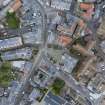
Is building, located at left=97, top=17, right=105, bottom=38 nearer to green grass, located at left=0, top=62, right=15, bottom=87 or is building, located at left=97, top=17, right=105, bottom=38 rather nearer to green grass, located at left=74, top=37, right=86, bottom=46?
green grass, located at left=74, top=37, right=86, bottom=46

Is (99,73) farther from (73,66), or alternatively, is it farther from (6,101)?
(6,101)

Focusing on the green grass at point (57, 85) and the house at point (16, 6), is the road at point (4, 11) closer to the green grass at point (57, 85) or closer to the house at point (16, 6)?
the house at point (16, 6)

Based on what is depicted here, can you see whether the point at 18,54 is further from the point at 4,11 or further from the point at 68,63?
the point at 68,63

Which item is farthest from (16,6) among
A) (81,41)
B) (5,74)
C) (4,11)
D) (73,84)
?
(73,84)

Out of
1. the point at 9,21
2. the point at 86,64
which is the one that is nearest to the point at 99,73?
the point at 86,64

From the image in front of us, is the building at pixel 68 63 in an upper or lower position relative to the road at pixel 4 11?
lower

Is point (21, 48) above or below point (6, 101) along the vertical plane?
above

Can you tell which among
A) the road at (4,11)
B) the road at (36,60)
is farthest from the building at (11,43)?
the road at (4,11)
